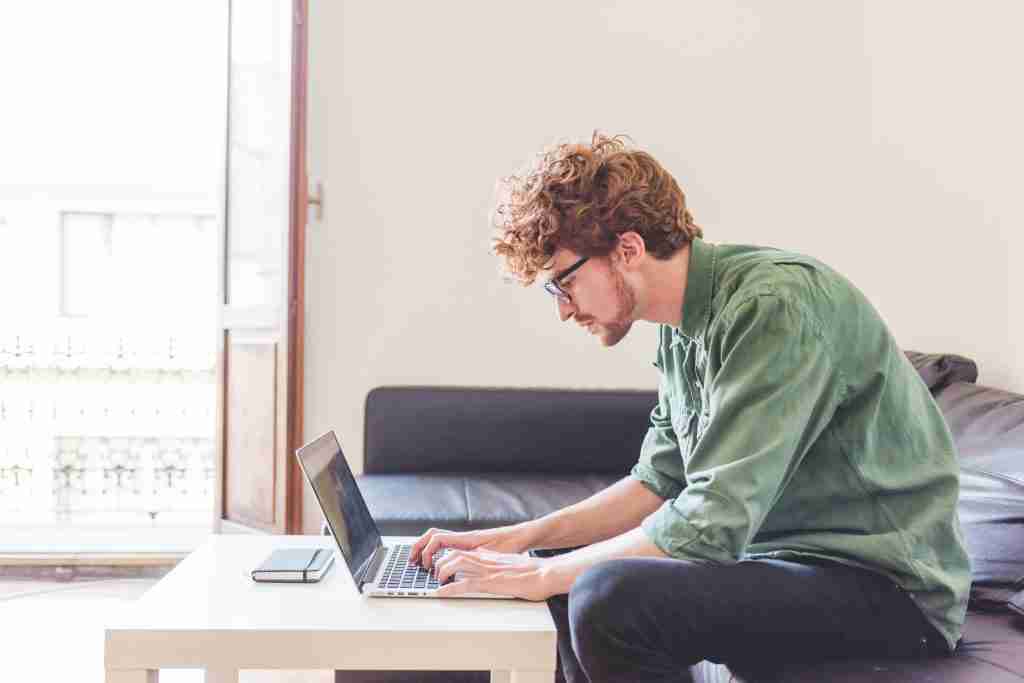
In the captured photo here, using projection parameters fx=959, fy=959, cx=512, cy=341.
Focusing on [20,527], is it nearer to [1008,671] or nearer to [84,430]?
[84,430]

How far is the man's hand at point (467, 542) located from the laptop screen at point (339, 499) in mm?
86

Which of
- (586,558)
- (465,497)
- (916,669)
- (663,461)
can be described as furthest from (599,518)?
(465,497)

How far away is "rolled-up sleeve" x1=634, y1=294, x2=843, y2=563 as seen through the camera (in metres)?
1.18

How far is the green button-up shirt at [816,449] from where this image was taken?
119cm

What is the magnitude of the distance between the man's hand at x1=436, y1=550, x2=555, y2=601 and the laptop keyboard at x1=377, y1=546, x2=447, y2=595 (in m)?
0.03

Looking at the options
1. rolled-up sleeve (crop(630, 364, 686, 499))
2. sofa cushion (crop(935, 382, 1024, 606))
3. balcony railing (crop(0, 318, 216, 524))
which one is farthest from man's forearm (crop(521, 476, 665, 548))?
balcony railing (crop(0, 318, 216, 524))

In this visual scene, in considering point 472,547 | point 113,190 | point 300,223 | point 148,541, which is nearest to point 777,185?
point 300,223

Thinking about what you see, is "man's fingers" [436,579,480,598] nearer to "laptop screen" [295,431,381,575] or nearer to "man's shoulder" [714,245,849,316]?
"laptop screen" [295,431,381,575]

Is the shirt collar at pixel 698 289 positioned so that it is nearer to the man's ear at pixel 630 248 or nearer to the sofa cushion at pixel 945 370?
the man's ear at pixel 630 248

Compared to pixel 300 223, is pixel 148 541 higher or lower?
lower

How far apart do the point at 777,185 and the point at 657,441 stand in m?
1.91

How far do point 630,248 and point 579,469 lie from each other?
1.81 m

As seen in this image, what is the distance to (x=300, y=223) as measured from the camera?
282cm

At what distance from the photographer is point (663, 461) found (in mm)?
1612
